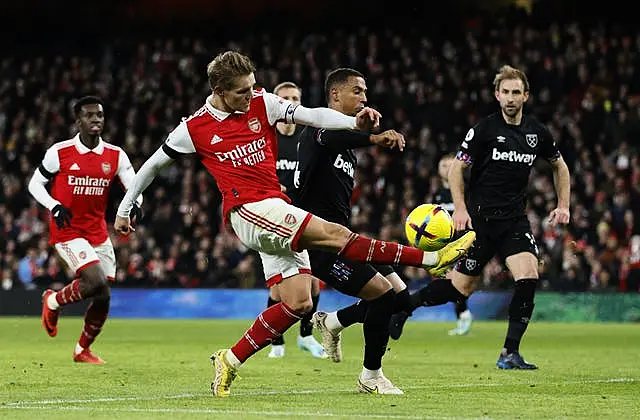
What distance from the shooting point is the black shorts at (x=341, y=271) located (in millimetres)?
8352

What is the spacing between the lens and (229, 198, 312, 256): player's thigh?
777 centimetres

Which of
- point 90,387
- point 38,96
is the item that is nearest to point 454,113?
point 38,96

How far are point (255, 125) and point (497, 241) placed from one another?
3.93 m

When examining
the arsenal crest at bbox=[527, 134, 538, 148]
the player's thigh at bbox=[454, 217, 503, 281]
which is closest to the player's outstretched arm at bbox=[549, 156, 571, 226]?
the arsenal crest at bbox=[527, 134, 538, 148]

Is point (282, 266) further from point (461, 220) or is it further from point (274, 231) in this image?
point (461, 220)

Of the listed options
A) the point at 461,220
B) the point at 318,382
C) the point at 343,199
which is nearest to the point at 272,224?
the point at 343,199

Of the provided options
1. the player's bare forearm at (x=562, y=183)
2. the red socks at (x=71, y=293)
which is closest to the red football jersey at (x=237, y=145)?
the player's bare forearm at (x=562, y=183)

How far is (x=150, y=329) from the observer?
1989cm

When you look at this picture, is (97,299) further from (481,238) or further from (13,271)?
(13,271)

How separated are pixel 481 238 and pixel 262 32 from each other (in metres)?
22.6

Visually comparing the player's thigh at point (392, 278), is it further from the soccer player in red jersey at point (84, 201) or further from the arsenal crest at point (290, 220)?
the soccer player in red jersey at point (84, 201)

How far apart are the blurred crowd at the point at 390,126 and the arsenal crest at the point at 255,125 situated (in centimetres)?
1507

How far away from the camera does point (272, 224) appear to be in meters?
7.80

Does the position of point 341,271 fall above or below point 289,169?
below
